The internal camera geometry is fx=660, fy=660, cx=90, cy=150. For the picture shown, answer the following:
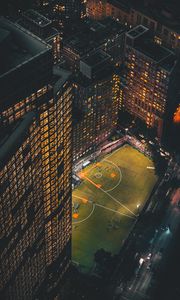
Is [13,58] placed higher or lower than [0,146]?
higher

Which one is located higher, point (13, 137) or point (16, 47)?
point (16, 47)

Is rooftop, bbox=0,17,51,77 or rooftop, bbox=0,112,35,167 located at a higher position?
rooftop, bbox=0,17,51,77

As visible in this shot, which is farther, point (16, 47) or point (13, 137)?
point (16, 47)

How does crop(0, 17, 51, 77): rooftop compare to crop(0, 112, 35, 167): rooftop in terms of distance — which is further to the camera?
crop(0, 17, 51, 77): rooftop

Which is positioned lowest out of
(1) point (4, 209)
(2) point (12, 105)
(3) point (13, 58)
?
(1) point (4, 209)

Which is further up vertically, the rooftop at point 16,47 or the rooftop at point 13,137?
the rooftop at point 16,47

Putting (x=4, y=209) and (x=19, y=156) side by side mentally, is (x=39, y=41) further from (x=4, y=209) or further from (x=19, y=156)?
(x=4, y=209)

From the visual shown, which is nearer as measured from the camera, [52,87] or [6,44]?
[6,44]

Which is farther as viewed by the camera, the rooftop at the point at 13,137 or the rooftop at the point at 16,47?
the rooftop at the point at 16,47

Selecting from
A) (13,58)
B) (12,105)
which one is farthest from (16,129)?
(13,58)
